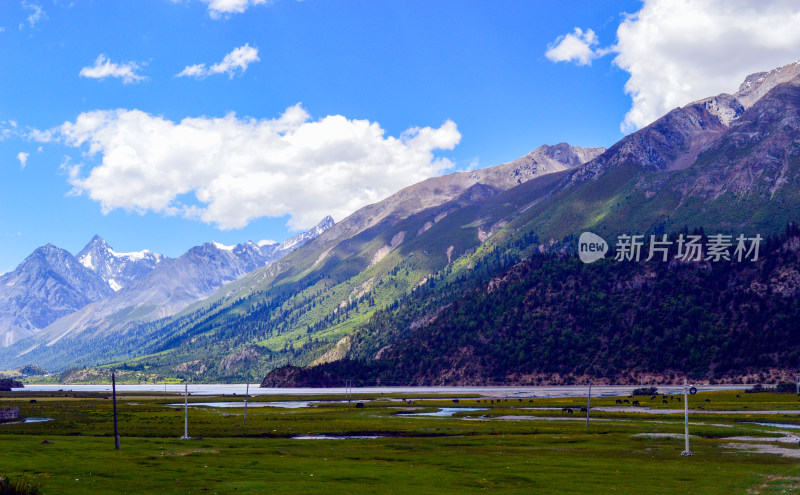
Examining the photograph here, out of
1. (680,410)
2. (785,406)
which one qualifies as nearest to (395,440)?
(680,410)

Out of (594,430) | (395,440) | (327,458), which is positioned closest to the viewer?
(327,458)

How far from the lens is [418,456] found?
81625mm

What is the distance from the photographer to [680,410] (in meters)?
160

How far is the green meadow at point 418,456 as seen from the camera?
57594mm

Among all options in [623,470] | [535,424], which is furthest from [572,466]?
[535,424]

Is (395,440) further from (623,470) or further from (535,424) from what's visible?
(623,470)

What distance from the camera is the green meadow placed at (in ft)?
189

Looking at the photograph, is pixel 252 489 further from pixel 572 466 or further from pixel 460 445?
pixel 460 445

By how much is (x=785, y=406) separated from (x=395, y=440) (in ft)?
348

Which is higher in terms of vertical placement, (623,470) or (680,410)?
(623,470)

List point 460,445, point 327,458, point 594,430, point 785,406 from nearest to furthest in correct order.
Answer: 1. point 327,458
2. point 460,445
3. point 594,430
4. point 785,406

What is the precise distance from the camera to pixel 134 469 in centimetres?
6675

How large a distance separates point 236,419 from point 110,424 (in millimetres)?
25711

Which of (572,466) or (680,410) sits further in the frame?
(680,410)
